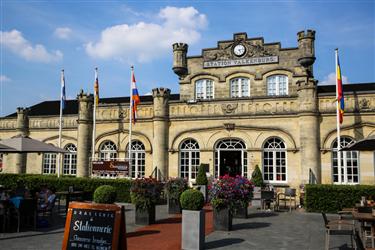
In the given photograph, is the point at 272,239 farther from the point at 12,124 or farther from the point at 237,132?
the point at 12,124

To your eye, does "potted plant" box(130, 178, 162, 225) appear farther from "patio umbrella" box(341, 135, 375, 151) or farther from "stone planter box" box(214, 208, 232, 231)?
"patio umbrella" box(341, 135, 375, 151)

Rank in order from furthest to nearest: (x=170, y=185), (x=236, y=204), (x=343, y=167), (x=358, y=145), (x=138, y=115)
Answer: (x=138, y=115) → (x=343, y=167) → (x=170, y=185) → (x=236, y=204) → (x=358, y=145)

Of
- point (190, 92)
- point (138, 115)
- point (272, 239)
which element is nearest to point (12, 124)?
point (138, 115)

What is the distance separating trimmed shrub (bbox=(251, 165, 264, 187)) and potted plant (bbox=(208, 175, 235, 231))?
24.7 ft

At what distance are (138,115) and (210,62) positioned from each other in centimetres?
600

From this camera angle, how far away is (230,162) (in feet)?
74.0

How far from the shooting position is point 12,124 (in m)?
27.9

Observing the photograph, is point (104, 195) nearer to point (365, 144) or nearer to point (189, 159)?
point (365, 144)

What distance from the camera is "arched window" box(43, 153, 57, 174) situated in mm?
26548

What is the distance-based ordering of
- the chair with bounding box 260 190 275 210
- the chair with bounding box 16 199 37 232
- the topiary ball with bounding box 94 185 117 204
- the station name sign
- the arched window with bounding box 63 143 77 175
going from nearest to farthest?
the topiary ball with bounding box 94 185 117 204, the chair with bounding box 16 199 37 232, the chair with bounding box 260 190 275 210, the station name sign, the arched window with bounding box 63 143 77 175

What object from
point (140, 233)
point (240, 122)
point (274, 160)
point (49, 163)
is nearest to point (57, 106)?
point (49, 163)

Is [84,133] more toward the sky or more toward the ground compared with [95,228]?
more toward the sky

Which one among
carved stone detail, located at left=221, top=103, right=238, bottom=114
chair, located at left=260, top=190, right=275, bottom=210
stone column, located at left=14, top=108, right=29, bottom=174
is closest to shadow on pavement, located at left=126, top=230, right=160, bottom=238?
chair, located at left=260, top=190, right=275, bottom=210

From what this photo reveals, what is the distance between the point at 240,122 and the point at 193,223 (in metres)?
12.9
